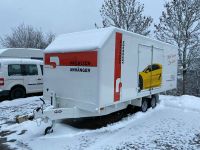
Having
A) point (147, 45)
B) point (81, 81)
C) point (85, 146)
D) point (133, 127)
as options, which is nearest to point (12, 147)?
point (85, 146)

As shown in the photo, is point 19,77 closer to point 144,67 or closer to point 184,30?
point 144,67

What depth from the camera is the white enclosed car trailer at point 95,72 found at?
7.29 metres

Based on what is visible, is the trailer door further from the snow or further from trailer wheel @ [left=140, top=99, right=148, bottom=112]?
the snow

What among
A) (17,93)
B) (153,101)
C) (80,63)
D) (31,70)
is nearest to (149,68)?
(153,101)

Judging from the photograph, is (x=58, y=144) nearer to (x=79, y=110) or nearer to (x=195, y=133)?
(x=79, y=110)

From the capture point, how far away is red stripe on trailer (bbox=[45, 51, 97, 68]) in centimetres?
731

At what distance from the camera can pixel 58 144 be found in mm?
6562

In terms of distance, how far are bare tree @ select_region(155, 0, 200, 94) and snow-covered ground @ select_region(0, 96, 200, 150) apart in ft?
44.4

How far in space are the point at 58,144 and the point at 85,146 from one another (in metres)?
0.68

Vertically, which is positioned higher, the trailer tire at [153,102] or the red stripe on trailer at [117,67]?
the red stripe on trailer at [117,67]

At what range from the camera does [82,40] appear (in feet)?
26.2

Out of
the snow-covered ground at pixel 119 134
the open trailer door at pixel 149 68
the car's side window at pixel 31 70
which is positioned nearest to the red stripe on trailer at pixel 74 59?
the snow-covered ground at pixel 119 134

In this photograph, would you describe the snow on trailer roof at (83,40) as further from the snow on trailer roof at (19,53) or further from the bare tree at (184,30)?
the bare tree at (184,30)

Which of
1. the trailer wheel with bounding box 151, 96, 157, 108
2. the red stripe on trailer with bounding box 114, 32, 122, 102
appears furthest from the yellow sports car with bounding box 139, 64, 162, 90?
the red stripe on trailer with bounding box 114, 32, 122, 102
